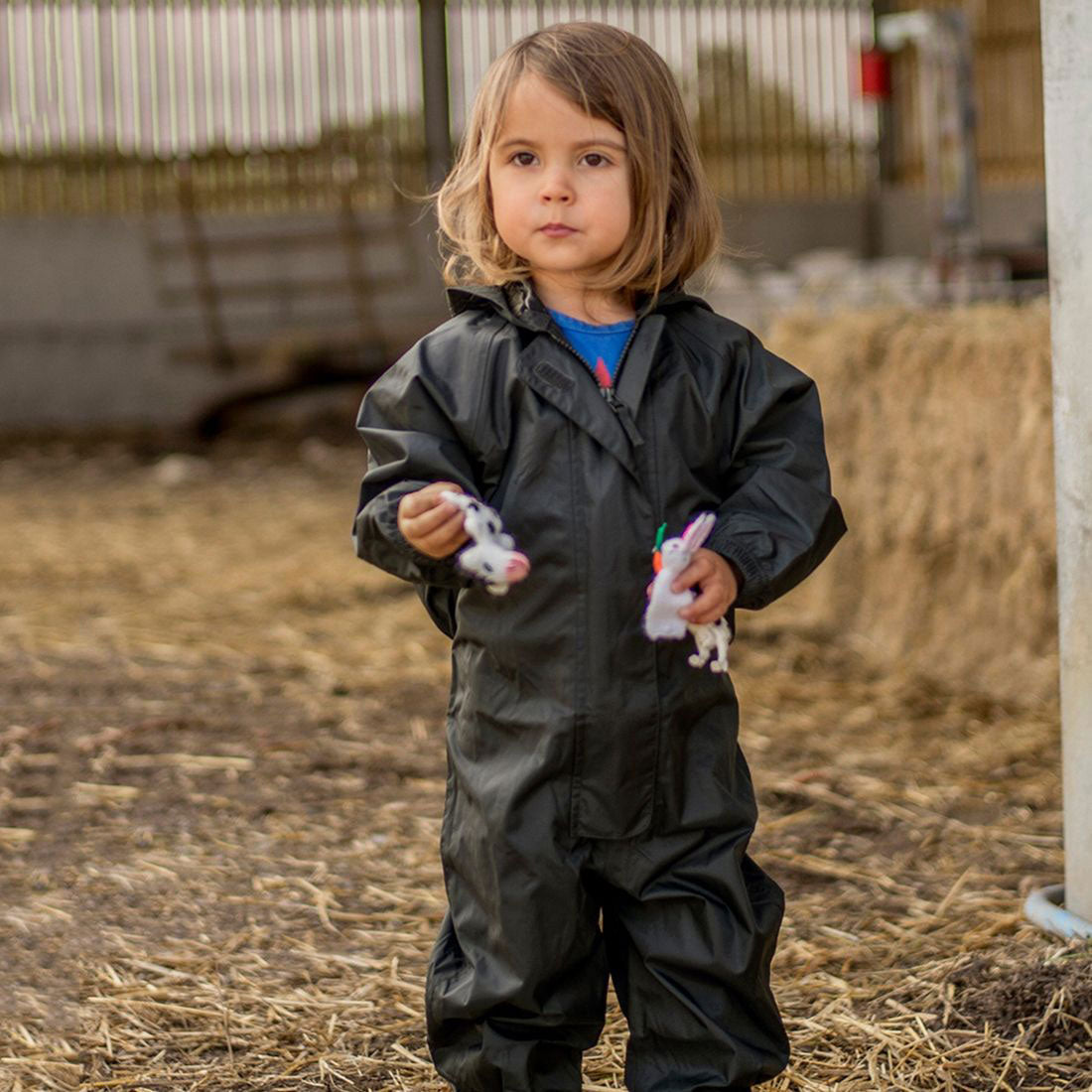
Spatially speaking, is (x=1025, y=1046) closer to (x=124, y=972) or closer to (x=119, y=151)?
(x=124, y=972)

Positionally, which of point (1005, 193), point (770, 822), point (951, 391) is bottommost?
point (770, 822)

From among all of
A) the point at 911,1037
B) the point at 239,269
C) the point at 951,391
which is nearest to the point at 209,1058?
the point at 911,1037

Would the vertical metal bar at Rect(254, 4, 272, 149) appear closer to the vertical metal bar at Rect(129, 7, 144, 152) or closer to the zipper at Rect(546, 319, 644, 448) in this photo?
the vertical metal bar at Rect(129, 7, 144, 152)

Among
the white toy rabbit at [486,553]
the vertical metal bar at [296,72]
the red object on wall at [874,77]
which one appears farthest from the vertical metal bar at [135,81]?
the white toy rabbit at [486,553]

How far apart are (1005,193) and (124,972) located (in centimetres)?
Answer: 995

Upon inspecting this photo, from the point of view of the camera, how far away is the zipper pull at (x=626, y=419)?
1961mm

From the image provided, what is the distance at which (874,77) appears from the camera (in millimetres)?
11516

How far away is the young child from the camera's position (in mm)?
1960

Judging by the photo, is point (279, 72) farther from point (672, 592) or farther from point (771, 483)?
point (672, 592)

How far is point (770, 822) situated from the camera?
3.48 meters

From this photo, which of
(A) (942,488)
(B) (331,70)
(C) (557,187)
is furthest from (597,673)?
(B) (331,70)

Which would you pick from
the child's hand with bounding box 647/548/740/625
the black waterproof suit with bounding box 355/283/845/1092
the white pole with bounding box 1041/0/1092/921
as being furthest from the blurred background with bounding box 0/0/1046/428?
the child's hand with bounding box 647/548/740/625

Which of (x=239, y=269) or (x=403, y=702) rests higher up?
(x=239, y=269)

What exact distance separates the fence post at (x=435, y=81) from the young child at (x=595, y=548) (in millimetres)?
9713
